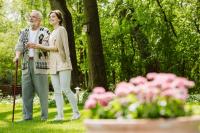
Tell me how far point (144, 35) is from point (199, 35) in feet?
10.8

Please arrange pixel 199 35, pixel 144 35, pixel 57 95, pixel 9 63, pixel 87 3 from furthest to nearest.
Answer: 1. pixel 9 63
2. pixel 144 35
3. pixel 199 35
4. pixel 87 3
5. pixel 57 95

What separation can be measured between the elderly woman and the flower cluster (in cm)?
637

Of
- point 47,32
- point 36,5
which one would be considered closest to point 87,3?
point 47,32

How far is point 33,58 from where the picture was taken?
1095 centimetres

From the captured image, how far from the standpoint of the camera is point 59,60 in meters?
10.5

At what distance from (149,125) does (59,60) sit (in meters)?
7.02

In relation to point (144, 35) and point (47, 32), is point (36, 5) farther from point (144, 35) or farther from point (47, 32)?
point (47, 32)

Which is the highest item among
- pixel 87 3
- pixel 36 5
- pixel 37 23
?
pixel 36 5

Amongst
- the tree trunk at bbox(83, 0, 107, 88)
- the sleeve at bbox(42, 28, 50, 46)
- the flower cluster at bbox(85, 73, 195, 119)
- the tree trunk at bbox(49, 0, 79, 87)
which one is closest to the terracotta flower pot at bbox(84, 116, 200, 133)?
the flower cluster at bbox(85, 73, 195, 119)

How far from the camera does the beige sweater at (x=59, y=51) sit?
412 inches

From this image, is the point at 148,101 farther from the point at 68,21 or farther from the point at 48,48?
the point at 68,21

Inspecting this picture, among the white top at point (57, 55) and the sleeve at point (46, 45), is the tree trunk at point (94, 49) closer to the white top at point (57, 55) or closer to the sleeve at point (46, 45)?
the sleeve at point (46, 45)

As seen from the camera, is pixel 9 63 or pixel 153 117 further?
pixel 9 63

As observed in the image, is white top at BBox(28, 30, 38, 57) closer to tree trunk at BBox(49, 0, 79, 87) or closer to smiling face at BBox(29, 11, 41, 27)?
smiling face at BBox(29, 11, 41, 27)
